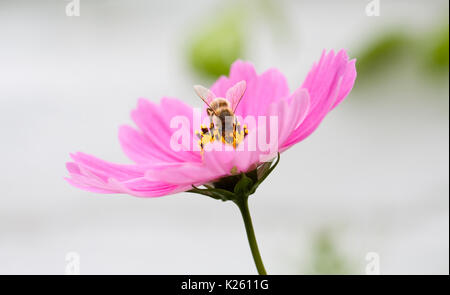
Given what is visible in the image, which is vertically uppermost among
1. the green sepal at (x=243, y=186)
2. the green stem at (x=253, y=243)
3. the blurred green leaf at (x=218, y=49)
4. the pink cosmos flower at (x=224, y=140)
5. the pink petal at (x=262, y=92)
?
the blurred green leaf at (x=218, y=49)

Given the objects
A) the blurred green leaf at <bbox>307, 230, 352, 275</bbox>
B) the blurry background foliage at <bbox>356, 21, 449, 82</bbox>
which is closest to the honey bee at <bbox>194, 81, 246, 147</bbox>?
the blurred green leaf at <bbox>307, 230, 352, 275</bbox>

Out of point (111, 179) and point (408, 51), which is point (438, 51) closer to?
point (408, 51)

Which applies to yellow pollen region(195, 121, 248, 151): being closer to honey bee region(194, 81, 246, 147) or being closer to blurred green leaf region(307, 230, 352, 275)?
honey bee region(194, 81, 246, 147)

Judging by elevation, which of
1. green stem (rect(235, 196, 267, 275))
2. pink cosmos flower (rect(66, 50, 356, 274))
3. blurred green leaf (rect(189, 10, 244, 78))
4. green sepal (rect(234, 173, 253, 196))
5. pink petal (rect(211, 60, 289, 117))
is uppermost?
blurred green leaf (rect(189, 10, 244, 78))

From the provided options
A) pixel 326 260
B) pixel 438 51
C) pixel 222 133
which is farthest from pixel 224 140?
pixel 438 51

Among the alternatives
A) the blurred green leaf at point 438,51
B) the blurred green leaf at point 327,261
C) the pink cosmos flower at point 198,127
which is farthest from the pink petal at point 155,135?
the blurred green leaf at point 438,51

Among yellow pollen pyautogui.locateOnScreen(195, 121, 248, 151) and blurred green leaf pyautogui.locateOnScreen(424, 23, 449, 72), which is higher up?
blurred green leaf pyautogui.locateOnScreen(424, 23, 449, 72)

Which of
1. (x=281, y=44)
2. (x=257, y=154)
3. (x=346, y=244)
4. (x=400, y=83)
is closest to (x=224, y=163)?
(x=257, y=154)

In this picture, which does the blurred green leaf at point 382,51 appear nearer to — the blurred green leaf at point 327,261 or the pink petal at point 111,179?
the blurred green leaf at point 327,261
